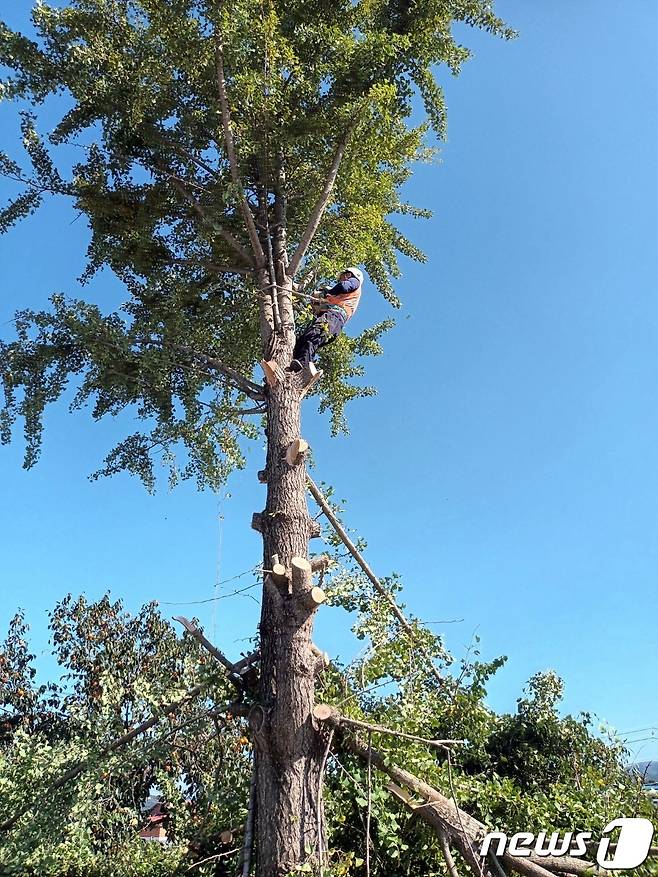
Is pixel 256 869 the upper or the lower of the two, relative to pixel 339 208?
lower

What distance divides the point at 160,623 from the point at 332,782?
6.42 metres

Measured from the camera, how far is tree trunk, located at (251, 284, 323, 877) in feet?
9.60

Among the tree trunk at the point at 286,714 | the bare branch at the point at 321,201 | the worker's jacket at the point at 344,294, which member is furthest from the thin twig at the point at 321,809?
the bare branch at the point at 321,201

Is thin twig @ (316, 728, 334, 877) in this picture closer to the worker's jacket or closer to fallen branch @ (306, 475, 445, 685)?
fallen branch @ (306, 475, 445, 685)

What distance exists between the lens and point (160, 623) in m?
9.51

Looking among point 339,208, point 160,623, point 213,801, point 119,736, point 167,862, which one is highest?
point 339,208

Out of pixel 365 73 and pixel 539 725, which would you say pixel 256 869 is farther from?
pixel 365 73

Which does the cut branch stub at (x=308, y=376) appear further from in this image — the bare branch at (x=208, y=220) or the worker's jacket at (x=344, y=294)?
the bare branch at (x=208, y=220)

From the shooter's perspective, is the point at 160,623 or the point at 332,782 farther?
the point at 160,623

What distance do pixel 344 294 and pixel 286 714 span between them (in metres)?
3.13

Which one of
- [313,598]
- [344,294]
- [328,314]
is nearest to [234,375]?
[328,314]

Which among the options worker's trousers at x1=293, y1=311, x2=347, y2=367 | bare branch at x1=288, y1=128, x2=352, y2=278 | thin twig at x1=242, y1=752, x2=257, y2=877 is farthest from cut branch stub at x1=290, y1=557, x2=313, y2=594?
bare branch at x1=288, y1=128, x2=352, y2=278

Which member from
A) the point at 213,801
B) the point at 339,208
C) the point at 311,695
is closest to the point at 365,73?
the point at 339,208

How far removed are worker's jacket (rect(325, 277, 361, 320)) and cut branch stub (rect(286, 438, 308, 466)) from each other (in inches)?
57.8
